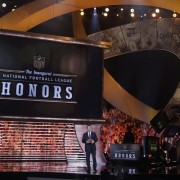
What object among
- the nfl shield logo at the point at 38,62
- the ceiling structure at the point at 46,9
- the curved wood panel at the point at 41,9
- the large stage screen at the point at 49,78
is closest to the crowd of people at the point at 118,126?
the ceiling structure at the point at 46,9

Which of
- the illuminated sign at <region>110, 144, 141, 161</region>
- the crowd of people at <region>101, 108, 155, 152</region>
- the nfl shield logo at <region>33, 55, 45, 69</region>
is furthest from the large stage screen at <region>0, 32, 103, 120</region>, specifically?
the crowd of people at <region>101, 108, 155, 152</region>

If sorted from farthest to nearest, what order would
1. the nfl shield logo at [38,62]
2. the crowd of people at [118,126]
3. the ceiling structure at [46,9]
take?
the crowd of people at [118,126] → the ceiling structure at [46,9] → the nfl shield logo at [38,62]

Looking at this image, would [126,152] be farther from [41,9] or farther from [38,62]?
[41,9]

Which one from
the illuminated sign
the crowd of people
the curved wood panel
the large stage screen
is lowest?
the illuminated sign

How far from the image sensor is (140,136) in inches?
524

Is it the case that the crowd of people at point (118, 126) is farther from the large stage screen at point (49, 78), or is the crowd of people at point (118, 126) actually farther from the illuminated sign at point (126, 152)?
the illuminated sign at point (126, 152)

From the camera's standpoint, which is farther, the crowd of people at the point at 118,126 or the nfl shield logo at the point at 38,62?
the crowd of people at the point at 118,126

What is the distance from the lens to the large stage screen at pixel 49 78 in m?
9.90

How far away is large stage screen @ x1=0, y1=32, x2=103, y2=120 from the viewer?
9.90 m

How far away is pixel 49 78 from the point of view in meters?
10.3

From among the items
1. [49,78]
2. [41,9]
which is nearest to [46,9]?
[41,9]

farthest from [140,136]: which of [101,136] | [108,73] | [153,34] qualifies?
[153,34]

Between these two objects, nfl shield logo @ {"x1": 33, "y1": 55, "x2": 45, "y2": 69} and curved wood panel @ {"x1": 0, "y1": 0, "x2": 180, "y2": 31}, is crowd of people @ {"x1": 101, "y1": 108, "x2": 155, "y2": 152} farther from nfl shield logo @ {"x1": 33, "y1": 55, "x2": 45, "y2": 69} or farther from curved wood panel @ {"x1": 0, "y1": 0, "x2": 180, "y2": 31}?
curved wood panel @ {"x1": 0, "y1": 0, "x2": 180, "y2": 31}

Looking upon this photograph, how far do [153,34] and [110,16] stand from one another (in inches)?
65.3
